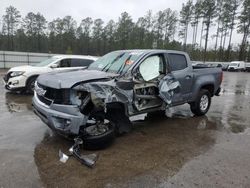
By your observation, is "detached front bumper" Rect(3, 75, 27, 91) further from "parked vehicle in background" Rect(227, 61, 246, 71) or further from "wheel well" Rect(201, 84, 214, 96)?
"parked vehicle in background" Rect(227, 61, 246, 71)

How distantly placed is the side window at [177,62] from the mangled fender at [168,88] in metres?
0.38

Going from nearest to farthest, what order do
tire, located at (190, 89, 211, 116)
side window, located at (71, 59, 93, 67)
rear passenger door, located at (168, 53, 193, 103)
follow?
rear passenger door, located at (168, 53, 193, 103)
tire, located at (190, 89, 211, 116)
side window, located at (71, 59, 93, 67)

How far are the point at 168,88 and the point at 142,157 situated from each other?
213 cm

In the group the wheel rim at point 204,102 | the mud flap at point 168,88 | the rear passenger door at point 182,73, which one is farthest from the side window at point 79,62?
the mud flap at point 168,88

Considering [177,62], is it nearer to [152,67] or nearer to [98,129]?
[152,67]

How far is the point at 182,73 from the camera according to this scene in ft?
21.3

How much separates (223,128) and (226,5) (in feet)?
173

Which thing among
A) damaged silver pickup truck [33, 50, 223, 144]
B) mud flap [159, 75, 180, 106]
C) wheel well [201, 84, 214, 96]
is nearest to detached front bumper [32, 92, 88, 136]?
damaged silver pickup truck [33, 50, 223, 144]

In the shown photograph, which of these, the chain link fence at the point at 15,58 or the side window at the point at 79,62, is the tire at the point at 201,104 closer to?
the side window at the point at 79,62

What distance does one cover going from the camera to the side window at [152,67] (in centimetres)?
551

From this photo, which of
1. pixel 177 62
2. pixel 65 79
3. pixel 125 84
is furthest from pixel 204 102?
pixel 65 79

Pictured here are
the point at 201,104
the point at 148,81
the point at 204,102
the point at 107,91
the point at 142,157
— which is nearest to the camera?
the point at 142,157

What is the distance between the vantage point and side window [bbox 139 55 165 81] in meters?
5.51

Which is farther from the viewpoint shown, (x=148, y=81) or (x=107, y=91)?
(x=148, y=81)
